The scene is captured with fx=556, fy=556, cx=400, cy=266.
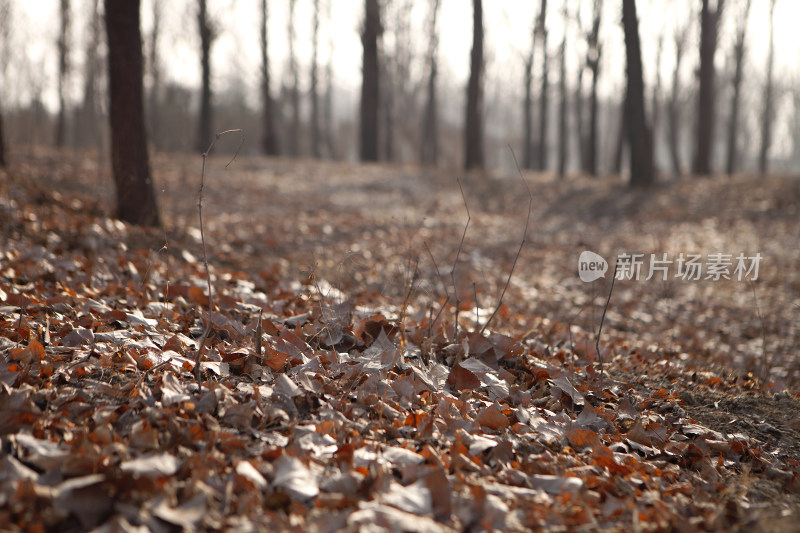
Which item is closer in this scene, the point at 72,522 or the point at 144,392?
the point at 72,522

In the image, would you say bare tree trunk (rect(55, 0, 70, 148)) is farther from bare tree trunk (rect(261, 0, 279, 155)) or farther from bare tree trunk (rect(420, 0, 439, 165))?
bare tree trunk (rect(420, 0, 439, 165))

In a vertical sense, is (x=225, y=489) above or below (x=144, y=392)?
below

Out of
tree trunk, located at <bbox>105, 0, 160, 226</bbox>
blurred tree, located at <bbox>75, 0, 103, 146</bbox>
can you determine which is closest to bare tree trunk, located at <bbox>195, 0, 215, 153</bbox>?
blurred tree, located at <bbox>75, 0, 103, 146</bbox>

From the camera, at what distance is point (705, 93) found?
585 inches

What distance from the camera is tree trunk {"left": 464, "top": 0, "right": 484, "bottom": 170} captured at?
582 inches

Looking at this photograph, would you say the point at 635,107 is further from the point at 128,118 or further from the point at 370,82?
the point at 128,118

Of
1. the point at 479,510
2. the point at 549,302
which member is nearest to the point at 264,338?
the point at 479,510

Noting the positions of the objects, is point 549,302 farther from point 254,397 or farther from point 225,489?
point 225,489

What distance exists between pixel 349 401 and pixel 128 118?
462 cm

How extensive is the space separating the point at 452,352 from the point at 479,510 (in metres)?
1.41

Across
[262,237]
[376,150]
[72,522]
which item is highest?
[376,150]

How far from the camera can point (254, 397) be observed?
2.37m

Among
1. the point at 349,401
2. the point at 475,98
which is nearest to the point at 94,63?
the point at 475,98

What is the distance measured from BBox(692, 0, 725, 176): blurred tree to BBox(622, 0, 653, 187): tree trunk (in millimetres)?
2862
